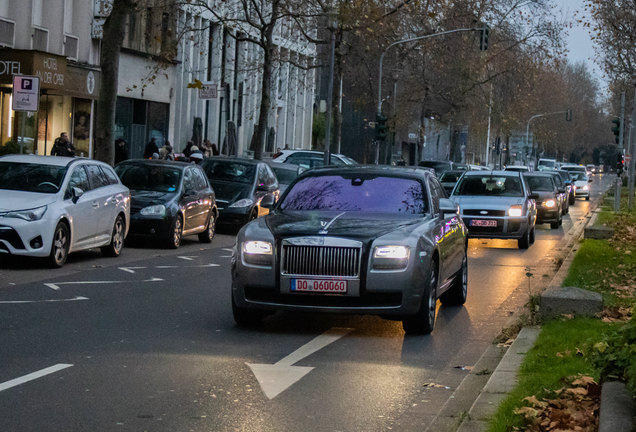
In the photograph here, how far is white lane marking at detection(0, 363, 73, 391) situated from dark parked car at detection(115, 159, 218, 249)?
10996 mm

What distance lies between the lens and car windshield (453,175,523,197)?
73.7 ft

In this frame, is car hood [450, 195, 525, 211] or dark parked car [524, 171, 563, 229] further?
dark parked car [524, 171, 563, 229]

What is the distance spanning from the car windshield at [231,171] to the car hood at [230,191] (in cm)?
21

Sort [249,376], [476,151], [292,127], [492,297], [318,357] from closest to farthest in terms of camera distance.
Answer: [249,376] < [318,357] < [492,297] < [292,127] < [476,151]

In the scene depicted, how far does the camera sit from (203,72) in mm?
47250

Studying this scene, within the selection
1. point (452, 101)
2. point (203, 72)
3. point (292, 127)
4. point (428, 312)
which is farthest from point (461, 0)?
point (428, 312)

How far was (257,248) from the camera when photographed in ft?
30.2

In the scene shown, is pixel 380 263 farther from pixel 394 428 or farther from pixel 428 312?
pixel 394 428

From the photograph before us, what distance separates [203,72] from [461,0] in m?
12.9

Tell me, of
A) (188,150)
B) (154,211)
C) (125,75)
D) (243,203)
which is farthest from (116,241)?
(125,75)

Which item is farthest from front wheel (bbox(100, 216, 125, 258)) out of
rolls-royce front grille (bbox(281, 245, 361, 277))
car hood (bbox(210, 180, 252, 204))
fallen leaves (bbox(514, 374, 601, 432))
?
fallen leaves (bbox(514, 374, 601, 432))

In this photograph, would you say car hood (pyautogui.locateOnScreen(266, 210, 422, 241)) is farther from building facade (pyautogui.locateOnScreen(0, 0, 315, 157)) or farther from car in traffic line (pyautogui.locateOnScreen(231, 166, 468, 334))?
building facade (pyautogui.locateOnScreen(0, 0, 315, 157))

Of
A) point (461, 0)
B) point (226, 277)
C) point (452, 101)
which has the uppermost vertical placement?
point (461, 0)

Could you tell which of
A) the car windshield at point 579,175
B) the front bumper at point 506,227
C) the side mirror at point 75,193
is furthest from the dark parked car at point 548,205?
the car windshield at point 579,175
